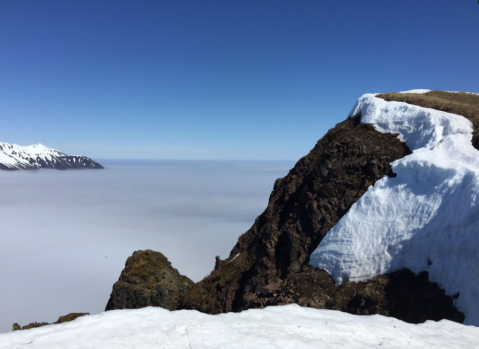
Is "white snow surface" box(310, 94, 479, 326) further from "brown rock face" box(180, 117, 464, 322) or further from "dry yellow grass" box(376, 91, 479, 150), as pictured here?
"dry yellow grass" box(376, 91, 479, 150)

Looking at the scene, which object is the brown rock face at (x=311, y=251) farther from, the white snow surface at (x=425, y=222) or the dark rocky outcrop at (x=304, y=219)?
the white snow surface at (x=425, y=222)

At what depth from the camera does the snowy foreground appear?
7070mm

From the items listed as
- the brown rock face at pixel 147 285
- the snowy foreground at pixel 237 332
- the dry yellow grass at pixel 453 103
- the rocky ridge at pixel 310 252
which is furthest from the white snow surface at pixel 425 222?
the brown rock face at pixel 147 285

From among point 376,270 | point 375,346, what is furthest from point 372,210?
point 375,346

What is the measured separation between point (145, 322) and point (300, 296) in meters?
11.4

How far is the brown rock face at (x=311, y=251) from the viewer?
1437 cm

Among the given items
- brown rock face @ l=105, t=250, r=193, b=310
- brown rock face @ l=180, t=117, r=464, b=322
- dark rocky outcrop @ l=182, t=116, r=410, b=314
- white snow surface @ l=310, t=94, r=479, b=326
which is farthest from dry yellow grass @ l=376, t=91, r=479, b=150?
brown rock face @ l=105, t=250, r=193, b=310

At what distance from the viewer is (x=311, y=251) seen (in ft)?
69.0

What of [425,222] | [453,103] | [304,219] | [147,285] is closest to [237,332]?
[425,222]

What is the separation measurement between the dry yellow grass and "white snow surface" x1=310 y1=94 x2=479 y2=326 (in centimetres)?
90

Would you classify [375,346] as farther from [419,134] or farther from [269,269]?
[419,134]

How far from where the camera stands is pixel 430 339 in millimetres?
7934

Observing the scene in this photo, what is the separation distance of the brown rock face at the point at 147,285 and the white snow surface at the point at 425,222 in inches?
587

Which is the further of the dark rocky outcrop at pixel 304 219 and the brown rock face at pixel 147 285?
the brown rock face at pixel 147 285
